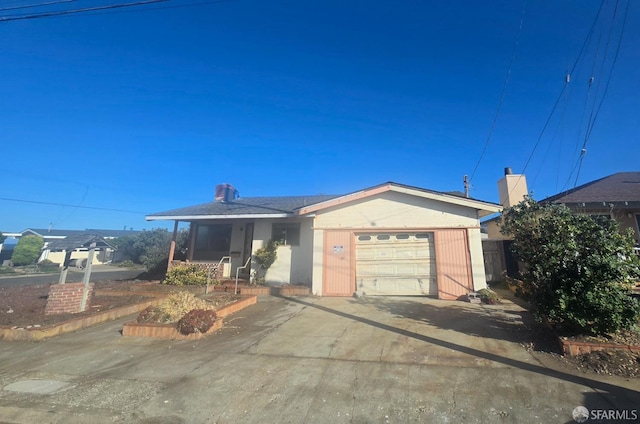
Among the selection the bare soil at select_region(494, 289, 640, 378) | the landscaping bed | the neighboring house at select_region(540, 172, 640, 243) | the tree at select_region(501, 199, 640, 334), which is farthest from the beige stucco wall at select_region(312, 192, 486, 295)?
the landscaping bed

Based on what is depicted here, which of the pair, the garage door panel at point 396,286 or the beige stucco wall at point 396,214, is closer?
the garage door panel at point 396,286

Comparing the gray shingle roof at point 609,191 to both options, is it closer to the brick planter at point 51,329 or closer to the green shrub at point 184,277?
the green shrub at point 184,277

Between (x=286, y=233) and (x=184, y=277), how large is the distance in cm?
439

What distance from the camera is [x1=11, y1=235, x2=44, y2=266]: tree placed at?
28.8 metres

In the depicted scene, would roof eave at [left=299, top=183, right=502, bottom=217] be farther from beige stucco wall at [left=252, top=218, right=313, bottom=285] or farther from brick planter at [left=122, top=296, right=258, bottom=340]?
brick planter at [left=122, top=296, right=258, bottom=340]

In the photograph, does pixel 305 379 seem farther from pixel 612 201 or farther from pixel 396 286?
pixel 612 201

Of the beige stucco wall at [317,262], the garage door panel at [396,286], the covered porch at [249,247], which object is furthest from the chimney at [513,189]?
the covered porch at [249,247]

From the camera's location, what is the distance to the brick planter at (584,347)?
3.98 metres

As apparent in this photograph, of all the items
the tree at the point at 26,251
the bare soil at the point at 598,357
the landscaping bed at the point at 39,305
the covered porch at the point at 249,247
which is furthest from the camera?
the tree at the point at 26,251

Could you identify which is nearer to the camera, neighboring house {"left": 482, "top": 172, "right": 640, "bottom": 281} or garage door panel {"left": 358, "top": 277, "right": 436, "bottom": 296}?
garage door panel {"left": 358, "top": 277, "right": 436, "bottom": 296}

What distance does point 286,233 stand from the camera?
38.3 feet

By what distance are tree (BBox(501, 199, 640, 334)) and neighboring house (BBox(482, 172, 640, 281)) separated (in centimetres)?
293

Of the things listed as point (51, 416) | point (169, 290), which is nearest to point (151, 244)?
point (169, 290)

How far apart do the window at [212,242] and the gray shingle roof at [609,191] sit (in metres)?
13.8
